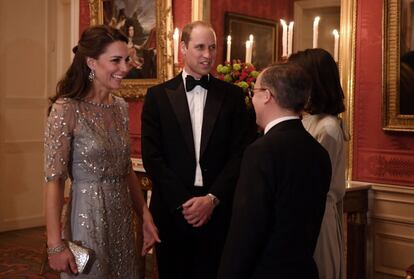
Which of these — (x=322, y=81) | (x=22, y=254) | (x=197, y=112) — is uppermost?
(x=322, y=81)

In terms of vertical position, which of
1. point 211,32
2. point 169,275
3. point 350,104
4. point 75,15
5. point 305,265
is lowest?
point 169,275

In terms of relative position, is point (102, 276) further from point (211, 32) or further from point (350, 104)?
point (350, 104)

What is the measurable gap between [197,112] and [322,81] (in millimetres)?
719

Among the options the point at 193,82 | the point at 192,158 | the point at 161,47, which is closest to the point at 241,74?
the point at 193,82

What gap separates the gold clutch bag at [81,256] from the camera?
235 cm

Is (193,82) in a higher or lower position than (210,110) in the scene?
higher

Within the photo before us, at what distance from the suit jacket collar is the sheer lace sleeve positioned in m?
0.72

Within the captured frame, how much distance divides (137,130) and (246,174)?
3903 mm

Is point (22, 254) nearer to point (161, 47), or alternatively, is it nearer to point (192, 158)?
point (161, 47)

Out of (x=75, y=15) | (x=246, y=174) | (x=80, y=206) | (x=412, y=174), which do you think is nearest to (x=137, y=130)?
(x=75, y=15)

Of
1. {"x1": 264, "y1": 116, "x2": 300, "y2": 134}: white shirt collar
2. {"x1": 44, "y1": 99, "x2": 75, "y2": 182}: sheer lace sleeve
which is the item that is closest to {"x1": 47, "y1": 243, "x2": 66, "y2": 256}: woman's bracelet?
{"x1": 44, "y1": 99, "x2": 75, "y2": 182}: sheer lace sleeve

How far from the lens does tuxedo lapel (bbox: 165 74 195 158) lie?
298cm

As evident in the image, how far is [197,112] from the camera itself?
3.06 metres

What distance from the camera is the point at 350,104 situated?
4.14 metres
